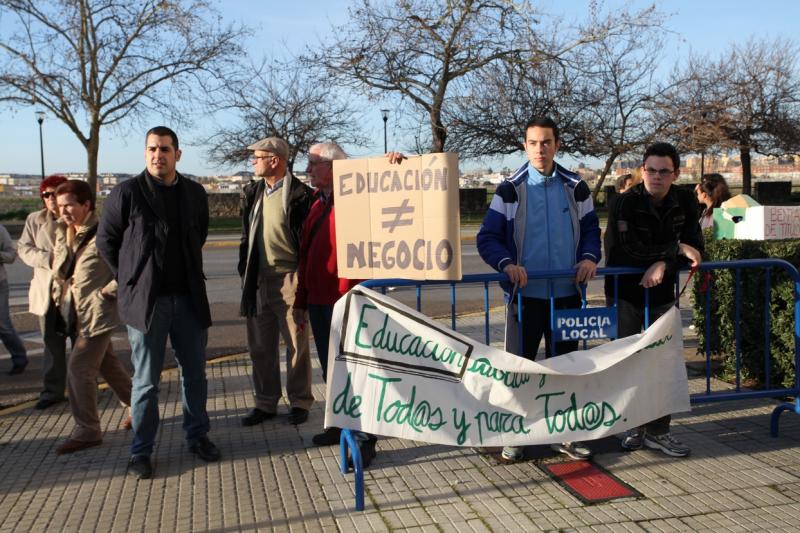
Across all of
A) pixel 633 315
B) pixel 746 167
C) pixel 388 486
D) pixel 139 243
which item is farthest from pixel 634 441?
pixel 746 167

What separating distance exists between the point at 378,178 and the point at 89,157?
25.0 meters

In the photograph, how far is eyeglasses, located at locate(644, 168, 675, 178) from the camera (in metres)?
4.72

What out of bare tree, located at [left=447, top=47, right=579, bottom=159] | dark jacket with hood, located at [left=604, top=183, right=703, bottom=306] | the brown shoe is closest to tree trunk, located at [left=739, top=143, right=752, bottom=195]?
bare tree, located at [left=447, top=47, right=579, bottom=159]

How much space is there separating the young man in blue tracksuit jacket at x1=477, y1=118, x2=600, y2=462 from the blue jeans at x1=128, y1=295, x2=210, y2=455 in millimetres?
1857

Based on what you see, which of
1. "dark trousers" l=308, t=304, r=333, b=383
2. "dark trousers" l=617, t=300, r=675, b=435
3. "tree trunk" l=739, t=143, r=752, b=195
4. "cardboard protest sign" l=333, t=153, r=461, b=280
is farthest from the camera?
"tree trunk" l=739, t=143, r=752, b=195

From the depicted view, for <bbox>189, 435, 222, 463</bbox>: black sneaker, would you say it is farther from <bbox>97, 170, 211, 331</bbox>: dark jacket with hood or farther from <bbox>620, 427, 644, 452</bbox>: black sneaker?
<bbox>620, 427, 644, 452</bbox>: black sneaker

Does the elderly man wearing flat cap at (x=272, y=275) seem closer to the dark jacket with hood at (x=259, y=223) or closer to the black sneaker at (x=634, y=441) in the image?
the dark jacket with hood at (x=259, y=223)

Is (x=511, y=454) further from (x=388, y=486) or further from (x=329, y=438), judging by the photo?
(x=329, y=438)

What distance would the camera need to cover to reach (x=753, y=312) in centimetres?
589

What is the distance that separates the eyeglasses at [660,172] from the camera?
15.5 ft

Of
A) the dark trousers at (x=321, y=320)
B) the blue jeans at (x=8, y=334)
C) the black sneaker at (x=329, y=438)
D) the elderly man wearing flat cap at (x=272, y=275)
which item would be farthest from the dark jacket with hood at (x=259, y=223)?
the blue jeans at (x=8, y=334)

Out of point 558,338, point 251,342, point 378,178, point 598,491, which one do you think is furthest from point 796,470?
point 251,342

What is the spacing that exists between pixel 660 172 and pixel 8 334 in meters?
6.04

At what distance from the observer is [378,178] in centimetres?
425
